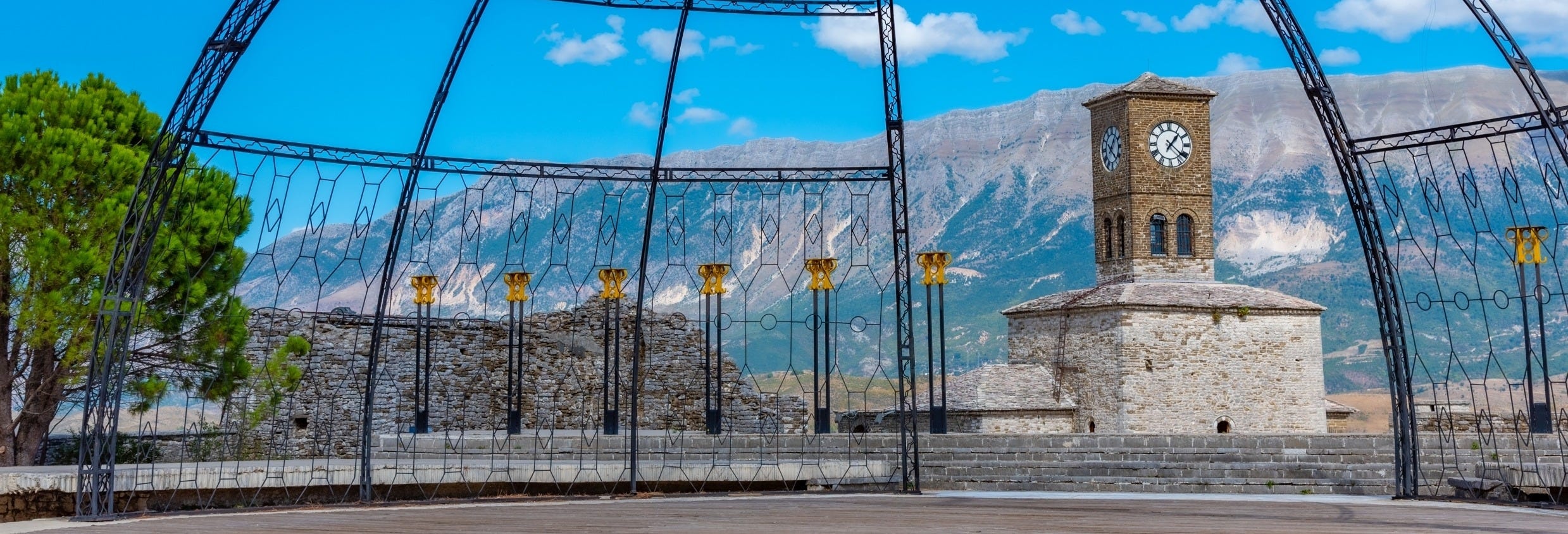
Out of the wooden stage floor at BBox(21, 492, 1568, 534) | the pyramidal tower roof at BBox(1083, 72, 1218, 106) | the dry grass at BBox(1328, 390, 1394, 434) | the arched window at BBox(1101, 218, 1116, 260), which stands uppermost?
the pyramidal tower roof at BBox(1083, 72, 1218, 106)

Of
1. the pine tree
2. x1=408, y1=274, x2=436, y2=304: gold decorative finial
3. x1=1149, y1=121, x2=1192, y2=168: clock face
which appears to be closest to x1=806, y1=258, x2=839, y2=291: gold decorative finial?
x1=408, y1=274, x2=436, y2=304: gold decorative finial

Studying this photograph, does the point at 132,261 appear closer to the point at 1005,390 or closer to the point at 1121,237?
the point at 1005,390

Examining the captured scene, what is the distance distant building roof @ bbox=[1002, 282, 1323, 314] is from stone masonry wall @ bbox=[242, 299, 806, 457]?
9.23 metres

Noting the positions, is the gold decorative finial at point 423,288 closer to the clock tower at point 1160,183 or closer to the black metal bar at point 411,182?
the black metal bar at point 411,182

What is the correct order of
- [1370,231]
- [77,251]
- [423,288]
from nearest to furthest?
1. [1370,231]
2. [77,251]
3. [423,288]

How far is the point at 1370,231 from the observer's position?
584 inches

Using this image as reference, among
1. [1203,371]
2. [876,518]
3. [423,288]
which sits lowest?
[876,518]

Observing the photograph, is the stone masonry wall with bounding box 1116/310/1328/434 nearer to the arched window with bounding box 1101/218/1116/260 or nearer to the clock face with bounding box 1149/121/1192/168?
the arched window with bounding box 1101/218/1116/260

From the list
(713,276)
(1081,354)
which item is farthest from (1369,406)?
(713,276)

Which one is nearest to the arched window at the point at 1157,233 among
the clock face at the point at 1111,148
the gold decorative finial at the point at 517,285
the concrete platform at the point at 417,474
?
the clock face at the point at 1111,148

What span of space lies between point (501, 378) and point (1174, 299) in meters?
17.0

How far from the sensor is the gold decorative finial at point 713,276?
24422mm

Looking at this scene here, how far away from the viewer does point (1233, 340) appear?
37406 mm

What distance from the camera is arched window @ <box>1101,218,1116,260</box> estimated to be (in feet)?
137
